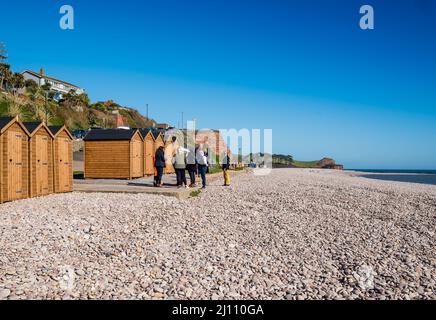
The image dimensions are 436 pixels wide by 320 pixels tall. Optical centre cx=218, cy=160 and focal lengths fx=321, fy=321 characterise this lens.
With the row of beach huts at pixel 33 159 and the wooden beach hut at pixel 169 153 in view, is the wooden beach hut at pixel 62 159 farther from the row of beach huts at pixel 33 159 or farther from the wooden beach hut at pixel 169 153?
the wooden beach hut at pixel 169 153

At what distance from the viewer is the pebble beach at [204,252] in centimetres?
505

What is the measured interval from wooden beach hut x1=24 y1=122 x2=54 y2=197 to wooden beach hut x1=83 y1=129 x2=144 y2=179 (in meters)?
7.62

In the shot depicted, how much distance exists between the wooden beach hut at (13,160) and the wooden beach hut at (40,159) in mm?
210

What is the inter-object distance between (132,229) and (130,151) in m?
12.6

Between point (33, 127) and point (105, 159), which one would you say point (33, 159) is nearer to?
point (33, 127)

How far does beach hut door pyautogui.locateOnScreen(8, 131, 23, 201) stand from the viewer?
33.5 ft

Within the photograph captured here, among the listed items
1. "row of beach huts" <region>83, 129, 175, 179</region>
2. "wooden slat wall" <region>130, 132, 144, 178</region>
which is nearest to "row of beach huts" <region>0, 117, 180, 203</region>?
"row of beach huts" <region>83, 129, 175, 179</region>

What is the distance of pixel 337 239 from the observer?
317 inches

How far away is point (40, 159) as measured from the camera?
1171 cm

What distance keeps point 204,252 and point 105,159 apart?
15.3 meters

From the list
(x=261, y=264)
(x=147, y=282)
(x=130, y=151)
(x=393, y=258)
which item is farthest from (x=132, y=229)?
(x=130, y=151)

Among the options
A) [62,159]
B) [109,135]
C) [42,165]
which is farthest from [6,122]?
[109,135]

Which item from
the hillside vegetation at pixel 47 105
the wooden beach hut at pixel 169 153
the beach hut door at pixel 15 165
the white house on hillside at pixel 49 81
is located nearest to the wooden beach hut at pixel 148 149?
the wooden beach hut at pixel 169 153
